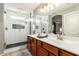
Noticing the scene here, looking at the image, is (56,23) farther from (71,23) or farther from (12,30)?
(12,30)

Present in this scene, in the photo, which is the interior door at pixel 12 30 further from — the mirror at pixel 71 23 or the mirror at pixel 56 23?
the mirror at pixel 71 23

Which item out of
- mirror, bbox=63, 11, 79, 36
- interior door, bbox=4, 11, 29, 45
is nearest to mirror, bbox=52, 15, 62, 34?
mirror, bbox=63, 11, 79, 36

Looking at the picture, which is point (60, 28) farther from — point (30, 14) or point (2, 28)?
point (2, 28)

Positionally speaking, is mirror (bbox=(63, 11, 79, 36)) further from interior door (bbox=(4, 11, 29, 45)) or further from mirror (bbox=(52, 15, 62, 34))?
interior door (bbox=(4, 11, 29, 45))

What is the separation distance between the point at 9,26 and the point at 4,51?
88 centimetres

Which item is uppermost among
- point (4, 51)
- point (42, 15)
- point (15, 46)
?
point (42, 15)

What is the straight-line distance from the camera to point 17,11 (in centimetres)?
224

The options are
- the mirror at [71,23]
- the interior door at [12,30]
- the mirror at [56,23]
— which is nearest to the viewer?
the mirror at [71,23]

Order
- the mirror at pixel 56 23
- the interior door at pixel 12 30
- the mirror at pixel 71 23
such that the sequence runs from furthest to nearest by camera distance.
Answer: the interior door at pixel 12 30, the mirror at pixel 56 23, the mirror at pixel 71 23

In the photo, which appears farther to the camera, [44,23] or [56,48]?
[44,23]

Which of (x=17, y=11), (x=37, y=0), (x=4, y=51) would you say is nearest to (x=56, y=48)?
(x=37, y=0)

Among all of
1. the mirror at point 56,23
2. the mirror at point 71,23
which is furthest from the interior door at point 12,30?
the mirror at point 71,23

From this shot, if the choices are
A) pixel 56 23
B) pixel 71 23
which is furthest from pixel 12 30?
pixel 71 23

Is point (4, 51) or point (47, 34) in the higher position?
point (47, 34)
